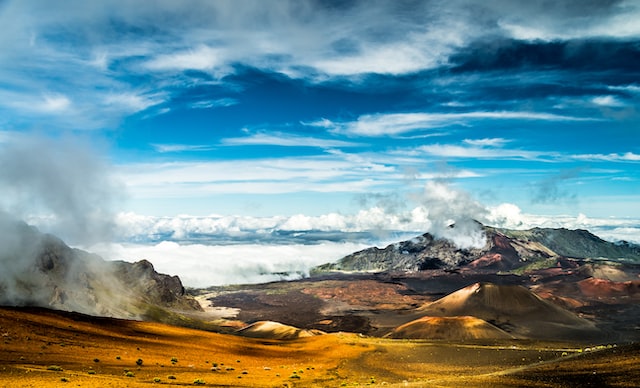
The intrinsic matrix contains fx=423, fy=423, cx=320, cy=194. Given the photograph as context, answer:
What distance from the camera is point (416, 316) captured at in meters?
186

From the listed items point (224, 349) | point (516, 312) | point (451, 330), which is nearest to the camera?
point (224, 349)

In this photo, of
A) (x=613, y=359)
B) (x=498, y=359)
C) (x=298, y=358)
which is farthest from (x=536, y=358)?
(x=298, y=358)

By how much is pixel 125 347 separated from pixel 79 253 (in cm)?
11458

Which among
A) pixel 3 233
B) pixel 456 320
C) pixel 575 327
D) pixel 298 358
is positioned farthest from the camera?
pixel 575 327

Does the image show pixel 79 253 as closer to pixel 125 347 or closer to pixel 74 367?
pixel 125 347

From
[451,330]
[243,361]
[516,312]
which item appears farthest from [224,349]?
[516,312]

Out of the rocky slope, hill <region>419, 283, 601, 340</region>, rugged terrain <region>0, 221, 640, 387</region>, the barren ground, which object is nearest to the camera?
the barren ground

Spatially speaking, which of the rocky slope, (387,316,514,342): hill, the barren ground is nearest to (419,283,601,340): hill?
(387,316,514,342): hill

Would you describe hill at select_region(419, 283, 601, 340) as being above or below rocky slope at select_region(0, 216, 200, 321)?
below

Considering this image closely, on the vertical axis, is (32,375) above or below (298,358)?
above

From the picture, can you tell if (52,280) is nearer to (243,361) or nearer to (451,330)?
(243,361)

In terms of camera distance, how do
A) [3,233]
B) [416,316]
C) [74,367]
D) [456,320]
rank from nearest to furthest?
[74,367] < [3,233] < [456,320] < [416,316]

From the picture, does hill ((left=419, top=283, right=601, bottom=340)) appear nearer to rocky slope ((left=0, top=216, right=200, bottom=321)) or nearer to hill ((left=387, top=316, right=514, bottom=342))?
hill ((left=387, top=316, right=514, bottom=342))

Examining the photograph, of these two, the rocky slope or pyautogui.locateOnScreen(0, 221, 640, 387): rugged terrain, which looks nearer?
pyautogui.locateOnScreen(0, 221, 640, 387): rugged terrain
